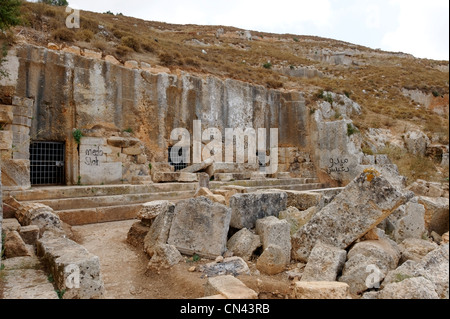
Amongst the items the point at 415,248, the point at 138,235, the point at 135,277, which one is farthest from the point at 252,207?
the point at 415,248

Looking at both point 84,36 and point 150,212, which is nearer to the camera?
point 150,212

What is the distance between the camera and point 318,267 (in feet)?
14.3

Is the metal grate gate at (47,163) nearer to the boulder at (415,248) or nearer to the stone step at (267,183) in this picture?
the stone step at (267,183)

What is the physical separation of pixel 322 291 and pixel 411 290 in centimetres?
91

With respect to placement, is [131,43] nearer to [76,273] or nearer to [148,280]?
[148,280]

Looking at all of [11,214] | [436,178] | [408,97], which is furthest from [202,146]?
[408,97]

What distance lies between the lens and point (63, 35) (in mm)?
14469

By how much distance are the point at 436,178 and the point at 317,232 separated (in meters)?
11.5

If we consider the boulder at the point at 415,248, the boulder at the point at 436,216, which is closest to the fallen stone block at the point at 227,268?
the boulder at the point at 415,248

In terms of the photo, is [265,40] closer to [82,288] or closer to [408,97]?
[408,97]

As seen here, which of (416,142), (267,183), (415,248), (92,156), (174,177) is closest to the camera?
(415,248)

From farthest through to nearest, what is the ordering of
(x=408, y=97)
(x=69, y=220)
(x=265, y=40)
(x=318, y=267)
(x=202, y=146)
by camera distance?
Answer: (x=265, y=40)
(x=408, y=97)
(x=202, y=146)
(x=69, y=220)
(x=318, y=267)

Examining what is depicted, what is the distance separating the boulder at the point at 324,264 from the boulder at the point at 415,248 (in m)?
1.40

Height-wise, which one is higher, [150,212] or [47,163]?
[47,163]
